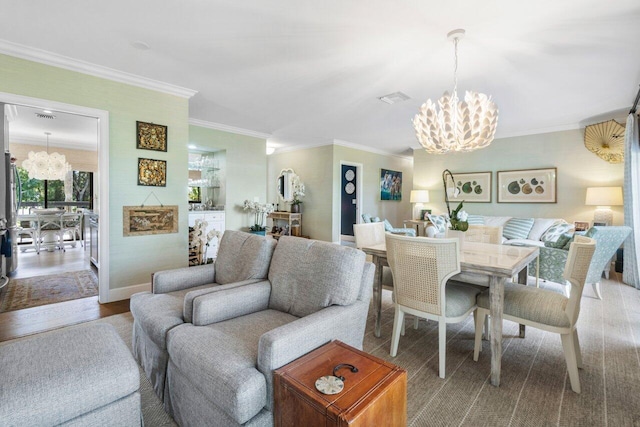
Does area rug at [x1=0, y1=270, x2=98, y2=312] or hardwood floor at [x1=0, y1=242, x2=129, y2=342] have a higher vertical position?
area rug at [x1=0, y1=270, x2=98, y2=312]

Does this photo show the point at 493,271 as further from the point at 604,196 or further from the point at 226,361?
the point at 604,196

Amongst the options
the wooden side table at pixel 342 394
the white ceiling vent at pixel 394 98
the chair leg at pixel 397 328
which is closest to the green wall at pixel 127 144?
the white ceiling vent at pixel 394 98

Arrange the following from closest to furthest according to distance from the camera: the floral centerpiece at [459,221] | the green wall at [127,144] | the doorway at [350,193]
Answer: the floral centerpiece at [459,221], the green wall at [127,144], the doorway at [350,193]

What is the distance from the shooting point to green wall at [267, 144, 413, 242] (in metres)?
6.91

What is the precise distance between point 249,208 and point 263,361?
4737 mm

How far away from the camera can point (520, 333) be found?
253 cm

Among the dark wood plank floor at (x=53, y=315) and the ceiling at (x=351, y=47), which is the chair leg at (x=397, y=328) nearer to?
the ceiling at (x=351, y=47)

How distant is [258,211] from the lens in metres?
5.86

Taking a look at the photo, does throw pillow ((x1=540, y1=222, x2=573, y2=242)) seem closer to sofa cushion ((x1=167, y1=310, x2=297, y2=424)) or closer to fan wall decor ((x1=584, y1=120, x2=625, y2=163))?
fan wall decor ((x1=584, y1=120, x2=625, y2=163))

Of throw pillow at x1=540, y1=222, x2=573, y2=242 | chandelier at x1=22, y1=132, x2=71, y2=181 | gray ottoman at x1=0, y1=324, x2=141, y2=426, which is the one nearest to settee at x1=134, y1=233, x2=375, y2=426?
gray ottoman at x1=0, y1=324, x2=141, y2=426

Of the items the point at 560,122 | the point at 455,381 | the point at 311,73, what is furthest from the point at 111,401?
the point at 560,122

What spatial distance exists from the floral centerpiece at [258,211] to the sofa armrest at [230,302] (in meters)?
3.85

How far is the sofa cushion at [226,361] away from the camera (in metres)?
1.15

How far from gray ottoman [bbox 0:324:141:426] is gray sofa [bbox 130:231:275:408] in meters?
0.36
